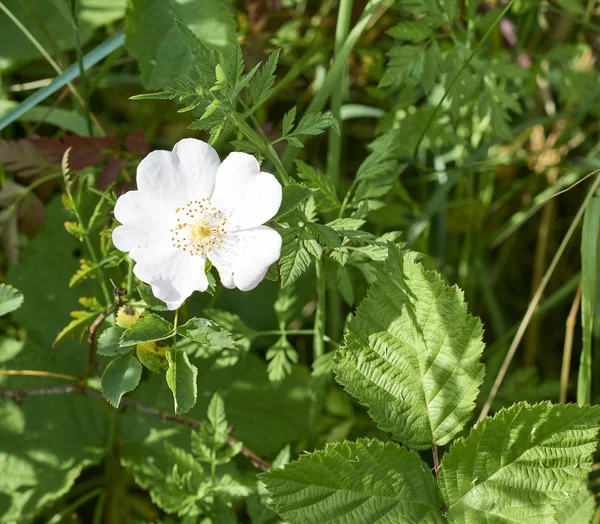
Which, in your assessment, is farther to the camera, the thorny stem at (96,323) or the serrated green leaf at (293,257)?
the thorny stem at (96,323)

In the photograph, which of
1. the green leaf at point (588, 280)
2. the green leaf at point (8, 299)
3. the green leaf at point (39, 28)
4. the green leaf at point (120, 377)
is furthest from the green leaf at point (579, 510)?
the green leaf at point (39, 28)

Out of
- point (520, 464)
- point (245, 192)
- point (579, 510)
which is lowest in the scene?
point (579, 510)

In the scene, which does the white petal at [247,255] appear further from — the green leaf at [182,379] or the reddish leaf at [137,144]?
the reddish leaf at [137,144]

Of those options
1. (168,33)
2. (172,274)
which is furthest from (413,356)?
(168,33)

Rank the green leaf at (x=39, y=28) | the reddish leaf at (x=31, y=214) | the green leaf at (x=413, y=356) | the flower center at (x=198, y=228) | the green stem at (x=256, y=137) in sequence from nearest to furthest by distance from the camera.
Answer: the green stem at (x=256, y=137) < the flower center at (x=198, y=228) < the green leaf at (x=413, y=356) < the reddish leaf at (x=31, y=214) < the green leaf at (x=39, y=28)

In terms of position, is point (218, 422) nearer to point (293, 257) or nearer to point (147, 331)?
point (147, 331)

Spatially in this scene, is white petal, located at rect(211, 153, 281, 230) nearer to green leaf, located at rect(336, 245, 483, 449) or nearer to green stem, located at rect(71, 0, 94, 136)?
green leaf, located at rect(336, 245, 483, 449)
